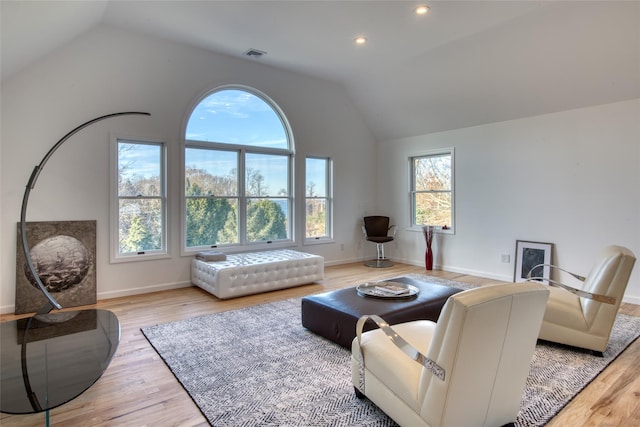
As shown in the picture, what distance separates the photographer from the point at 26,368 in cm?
207

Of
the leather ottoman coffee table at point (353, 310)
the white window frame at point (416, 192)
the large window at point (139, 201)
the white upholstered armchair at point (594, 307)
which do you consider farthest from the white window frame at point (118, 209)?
the white upholstered armchair at point (594, 307)

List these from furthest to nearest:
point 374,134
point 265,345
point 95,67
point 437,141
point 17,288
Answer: point 374,134 < point 437,141 < point 95,67 < point 17,288 < point 265,345

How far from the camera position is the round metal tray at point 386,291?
3.26 meters

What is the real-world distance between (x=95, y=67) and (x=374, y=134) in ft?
16.2

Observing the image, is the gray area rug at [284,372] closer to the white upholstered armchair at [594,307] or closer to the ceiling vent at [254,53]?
the white upholstered armchair at [594,307]

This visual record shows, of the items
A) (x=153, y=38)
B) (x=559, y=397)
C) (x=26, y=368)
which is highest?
(x=153, y=38)

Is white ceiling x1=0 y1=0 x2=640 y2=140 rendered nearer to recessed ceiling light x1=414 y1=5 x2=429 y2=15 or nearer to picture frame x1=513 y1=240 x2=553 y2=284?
recessed ceiling light x1=414 y1=5 x2=429 y2=15

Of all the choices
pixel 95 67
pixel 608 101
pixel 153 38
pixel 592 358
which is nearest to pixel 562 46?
pixel 608 101

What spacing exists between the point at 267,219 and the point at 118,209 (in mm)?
2226

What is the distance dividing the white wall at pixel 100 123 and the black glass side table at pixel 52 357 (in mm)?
1596

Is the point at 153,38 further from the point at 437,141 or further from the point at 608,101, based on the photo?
the point at 608,101

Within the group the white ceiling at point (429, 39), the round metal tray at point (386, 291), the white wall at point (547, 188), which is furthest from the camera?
the white wall at point (547, 188)

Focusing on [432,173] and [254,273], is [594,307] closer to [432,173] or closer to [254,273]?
[254,273]

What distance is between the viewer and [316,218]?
22.1ft
